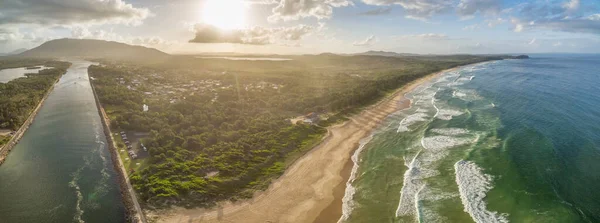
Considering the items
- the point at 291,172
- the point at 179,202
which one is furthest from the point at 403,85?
the point at 179,202

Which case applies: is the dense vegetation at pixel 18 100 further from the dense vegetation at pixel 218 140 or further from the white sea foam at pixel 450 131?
the white sea foam at pixel 450 131

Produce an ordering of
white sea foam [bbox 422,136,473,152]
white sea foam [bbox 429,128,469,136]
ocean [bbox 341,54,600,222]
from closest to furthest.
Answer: ocean [bbox 341,54,600,222], white sea foam [bbox 422,136,473,152], white sea foam [bbox 429,128,469,136]

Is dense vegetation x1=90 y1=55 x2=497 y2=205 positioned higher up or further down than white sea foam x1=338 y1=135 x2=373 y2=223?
higher up

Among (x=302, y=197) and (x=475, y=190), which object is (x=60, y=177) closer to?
(x=302, y=197)

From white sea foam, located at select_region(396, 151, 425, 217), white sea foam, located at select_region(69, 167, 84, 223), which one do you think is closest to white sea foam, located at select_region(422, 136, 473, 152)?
white sea foam, located at select_region(396, 151, 425, 217)

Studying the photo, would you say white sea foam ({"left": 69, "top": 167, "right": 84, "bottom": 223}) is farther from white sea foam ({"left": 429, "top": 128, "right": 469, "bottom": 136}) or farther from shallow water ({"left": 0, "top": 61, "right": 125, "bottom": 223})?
white sea foam ({"left": 429, "top": 128, "right": 469, "bottom": 136})

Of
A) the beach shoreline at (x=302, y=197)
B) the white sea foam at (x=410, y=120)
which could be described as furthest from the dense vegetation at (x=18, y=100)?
the white sea foam at (x=410, y=120)

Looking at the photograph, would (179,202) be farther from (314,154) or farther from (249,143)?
(314,154)
